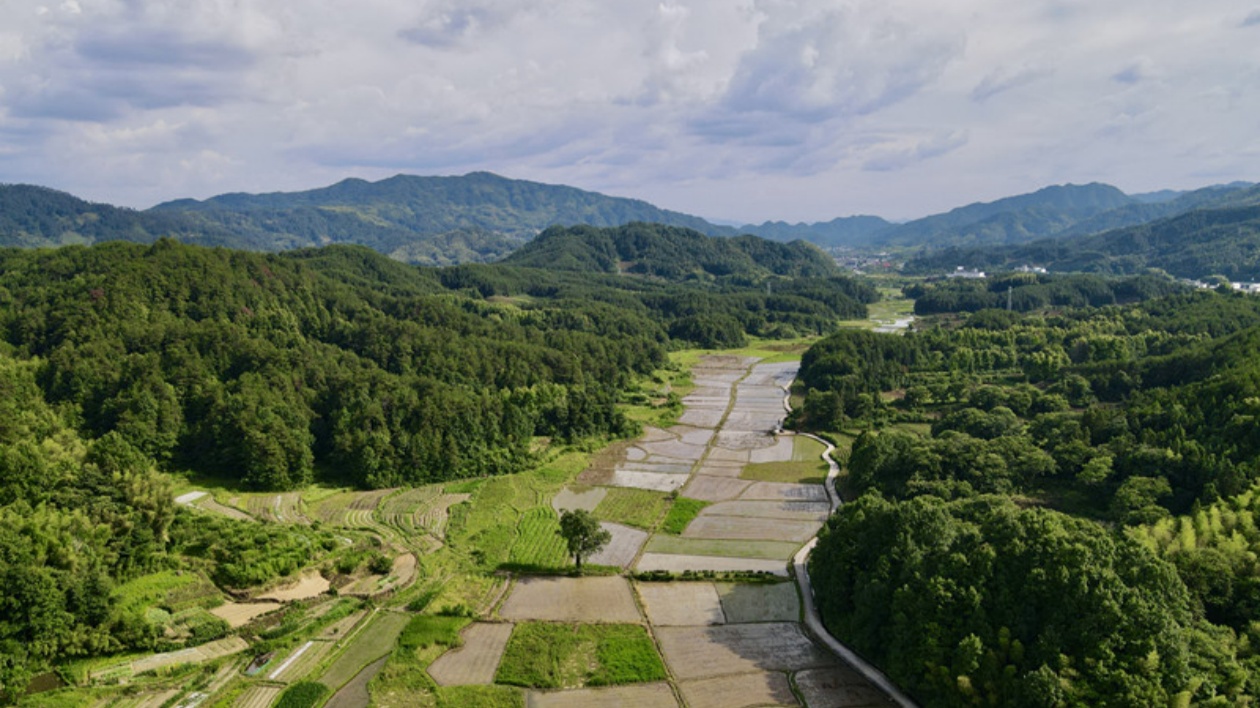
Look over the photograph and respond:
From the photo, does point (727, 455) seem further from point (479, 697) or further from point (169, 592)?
point (169, 592)

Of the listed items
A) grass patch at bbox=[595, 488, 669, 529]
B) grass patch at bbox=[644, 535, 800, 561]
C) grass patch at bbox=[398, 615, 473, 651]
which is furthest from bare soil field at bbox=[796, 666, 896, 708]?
grass patch at bbox=[595, 488, 669, 529]

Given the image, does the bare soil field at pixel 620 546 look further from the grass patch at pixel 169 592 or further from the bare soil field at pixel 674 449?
the grass patch at pixel 169 592

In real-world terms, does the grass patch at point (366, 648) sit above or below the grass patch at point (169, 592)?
below

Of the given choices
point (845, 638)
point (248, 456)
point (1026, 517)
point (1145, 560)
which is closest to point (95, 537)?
point (248, 456)

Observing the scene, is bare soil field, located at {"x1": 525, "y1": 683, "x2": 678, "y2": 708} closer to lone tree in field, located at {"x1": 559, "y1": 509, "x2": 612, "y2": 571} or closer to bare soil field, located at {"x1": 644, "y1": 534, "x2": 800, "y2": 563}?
lone tree in field, located at {"x1": 559, "y1": 509, "x2": 612, "y2": 571}

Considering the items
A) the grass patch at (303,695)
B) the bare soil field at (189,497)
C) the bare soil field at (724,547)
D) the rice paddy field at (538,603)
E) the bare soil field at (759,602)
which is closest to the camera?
the grass patch at (303,695)

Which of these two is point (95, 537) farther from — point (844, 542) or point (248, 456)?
point (844, 542)

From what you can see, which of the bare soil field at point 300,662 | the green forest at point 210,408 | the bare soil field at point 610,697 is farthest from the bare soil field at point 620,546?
the bare soil field at point 300,662
